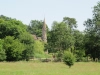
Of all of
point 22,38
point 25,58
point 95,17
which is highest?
Answer: point 95,17

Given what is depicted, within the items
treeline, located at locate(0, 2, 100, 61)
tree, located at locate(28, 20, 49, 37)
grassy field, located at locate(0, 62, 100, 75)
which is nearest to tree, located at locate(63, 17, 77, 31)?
treeline, located at locate(0, 2, 100, 61)

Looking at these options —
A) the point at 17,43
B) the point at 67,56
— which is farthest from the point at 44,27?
the point at 67,56

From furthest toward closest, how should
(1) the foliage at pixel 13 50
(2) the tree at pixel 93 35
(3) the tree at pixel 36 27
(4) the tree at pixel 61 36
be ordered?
1. (3) the tree at pixel 36 27
2. (4) the tree at pixel 61 36
3. (2) the tree at pixel 93 35
4. (1) the foliage at pixel 13 50

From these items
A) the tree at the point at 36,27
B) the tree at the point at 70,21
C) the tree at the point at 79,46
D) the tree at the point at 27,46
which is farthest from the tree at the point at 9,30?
the tree at the point at 36,27

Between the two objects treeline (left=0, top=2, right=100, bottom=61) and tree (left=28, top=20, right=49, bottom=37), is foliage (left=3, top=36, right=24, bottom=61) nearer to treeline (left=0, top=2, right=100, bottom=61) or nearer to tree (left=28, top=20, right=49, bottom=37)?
treeline (left=0, top=2, right=100, bottom=61)

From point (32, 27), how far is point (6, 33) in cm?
8167

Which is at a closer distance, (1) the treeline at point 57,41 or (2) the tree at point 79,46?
(1) the treeline at point 57,41

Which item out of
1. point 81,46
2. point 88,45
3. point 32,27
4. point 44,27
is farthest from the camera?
point 32,27

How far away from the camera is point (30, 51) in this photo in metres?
74.2

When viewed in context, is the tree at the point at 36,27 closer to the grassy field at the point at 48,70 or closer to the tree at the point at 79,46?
the tree at the point at 79,46

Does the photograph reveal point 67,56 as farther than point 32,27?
No

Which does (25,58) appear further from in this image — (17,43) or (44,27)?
(44,27)

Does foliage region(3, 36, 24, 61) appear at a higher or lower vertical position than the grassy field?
higher

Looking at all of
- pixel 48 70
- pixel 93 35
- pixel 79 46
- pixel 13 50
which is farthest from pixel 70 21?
pixel 48 70
